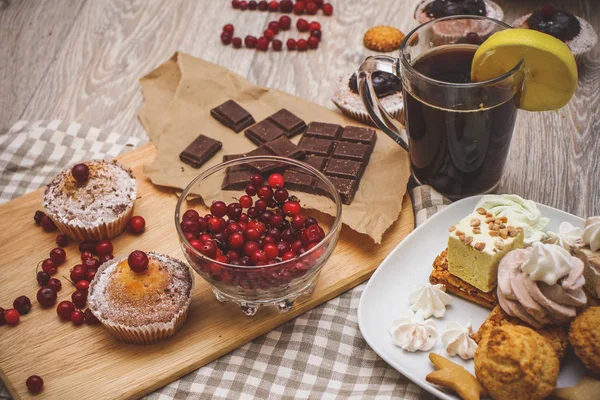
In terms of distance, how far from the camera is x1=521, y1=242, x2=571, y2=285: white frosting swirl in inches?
68.5

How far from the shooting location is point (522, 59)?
1976 mm

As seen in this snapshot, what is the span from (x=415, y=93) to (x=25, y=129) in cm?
150

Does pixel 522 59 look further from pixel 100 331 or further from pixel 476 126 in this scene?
pixel 100 331

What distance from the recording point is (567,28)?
8.96 feet

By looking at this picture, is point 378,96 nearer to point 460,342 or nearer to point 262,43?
point 262,43

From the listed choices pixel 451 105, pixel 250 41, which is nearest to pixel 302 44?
pixel 250 41

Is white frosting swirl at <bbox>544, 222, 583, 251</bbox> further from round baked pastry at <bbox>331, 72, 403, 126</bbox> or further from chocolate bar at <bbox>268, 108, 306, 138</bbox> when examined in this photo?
chocolate bar at <bbox>268, 108, 306, 138</bbox>

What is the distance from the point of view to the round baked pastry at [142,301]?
188 cm

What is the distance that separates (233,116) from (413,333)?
112 cm

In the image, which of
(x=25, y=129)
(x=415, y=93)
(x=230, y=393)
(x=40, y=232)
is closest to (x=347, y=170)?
(x=415, y=93)

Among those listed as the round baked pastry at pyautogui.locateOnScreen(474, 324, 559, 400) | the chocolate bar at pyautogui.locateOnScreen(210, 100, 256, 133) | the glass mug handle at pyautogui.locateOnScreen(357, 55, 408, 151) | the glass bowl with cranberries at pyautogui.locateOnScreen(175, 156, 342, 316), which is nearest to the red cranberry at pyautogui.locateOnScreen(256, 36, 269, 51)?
the chocolate bar at pyautogui.locateOnScreen(210, 100, 256, 133)

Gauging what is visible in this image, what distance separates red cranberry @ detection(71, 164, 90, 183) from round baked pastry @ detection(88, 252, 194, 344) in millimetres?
367

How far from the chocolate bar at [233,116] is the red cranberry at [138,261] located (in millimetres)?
823

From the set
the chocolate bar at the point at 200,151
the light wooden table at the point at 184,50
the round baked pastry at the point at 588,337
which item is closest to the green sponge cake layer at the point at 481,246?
the round baked pastry at the point at 588,337
